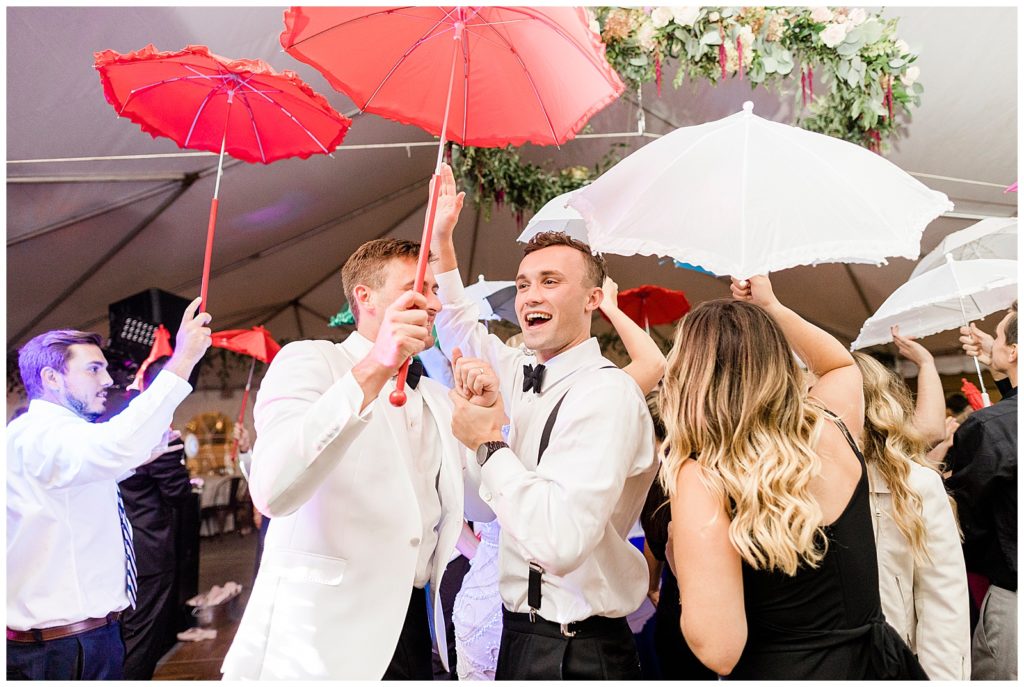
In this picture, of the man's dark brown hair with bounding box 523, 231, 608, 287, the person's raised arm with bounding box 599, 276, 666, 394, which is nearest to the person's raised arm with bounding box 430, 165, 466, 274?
the man's dark brown hair with bounding box 523, 231, 608, 287

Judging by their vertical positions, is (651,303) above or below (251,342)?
above

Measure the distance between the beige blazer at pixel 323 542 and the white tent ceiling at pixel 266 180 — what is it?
245 cm

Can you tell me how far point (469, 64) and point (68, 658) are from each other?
245 centimetres

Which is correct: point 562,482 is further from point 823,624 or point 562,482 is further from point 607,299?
point 607,299

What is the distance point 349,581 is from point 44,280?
4.44m

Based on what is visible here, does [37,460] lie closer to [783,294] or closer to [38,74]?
[38,74]

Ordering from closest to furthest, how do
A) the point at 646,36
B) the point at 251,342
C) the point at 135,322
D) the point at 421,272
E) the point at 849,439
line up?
the point at 421,272
the point at 849,439
the point at 646,36
the point at 135,322
the point at 251,342

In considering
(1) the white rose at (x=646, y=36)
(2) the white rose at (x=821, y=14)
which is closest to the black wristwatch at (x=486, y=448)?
(1) the white rose at (x=646, y=36)

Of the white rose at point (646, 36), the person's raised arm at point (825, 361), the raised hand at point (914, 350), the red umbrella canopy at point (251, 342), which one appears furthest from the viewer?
the red umbrella canopy at point (251, 342)

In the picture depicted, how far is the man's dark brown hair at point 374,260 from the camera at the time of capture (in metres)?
2.05

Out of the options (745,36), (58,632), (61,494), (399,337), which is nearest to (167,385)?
(61,494)

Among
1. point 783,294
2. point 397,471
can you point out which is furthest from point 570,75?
point 783,294

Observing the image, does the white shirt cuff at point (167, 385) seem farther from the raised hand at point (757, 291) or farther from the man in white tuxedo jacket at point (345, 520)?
the raised hand at point (757, 291)

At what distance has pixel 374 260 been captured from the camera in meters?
2.07
